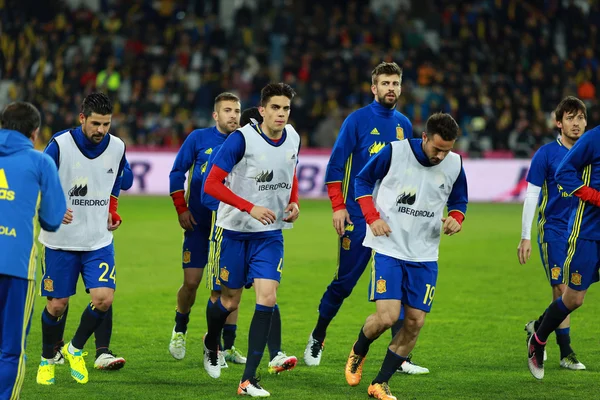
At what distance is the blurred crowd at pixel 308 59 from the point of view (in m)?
26.1

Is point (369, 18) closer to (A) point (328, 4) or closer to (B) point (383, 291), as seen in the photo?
(A) point (328, 4)

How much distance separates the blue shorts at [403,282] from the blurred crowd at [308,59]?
16.9m

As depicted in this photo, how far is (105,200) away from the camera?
26.0ft

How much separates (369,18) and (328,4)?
1967 mm

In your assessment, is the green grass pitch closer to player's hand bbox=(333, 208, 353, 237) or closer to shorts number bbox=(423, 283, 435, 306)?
shorts number bbox=(423, 283, 435, 306)

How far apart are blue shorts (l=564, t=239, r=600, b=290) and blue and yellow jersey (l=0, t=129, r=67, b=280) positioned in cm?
403

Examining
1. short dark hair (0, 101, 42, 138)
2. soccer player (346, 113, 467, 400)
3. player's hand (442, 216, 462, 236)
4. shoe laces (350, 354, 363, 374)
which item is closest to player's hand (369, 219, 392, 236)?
soccer player (346, 113, 467, 400)

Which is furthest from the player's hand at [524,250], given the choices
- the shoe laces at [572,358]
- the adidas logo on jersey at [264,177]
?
the adidas logo on jersey at [264,177]

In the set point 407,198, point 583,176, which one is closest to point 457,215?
point 407,198

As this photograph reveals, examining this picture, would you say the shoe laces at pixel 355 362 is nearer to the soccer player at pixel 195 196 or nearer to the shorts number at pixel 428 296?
the shorts number at pixel 428 296

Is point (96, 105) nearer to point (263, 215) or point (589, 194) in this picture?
point (263, 215)

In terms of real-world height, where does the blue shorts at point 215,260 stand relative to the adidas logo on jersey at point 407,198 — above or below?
below

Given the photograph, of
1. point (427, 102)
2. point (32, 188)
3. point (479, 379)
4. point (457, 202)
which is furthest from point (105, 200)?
point (427, 102)

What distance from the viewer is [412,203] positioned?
24.2ft
